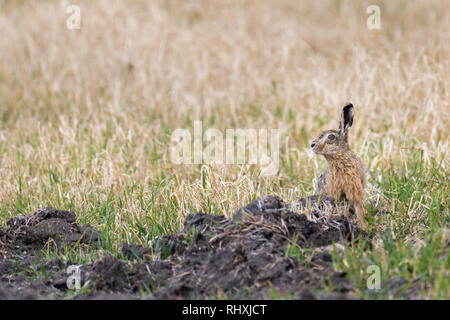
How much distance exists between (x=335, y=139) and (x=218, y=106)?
422cm

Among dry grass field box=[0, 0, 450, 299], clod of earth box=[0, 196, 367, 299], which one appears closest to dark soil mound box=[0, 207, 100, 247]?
clod of earth box=[0, 196, 367, 299]

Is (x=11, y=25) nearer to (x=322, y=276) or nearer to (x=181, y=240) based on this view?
(x=181, y=240)

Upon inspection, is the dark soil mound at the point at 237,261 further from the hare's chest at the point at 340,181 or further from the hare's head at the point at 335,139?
the hare's head at the point at 335,139

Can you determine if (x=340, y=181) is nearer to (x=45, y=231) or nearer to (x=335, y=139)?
(x=335, y=139)

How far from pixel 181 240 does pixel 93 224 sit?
1.26m

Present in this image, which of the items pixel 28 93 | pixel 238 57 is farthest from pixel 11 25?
pixel 238 57

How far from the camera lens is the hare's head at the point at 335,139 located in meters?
4.97

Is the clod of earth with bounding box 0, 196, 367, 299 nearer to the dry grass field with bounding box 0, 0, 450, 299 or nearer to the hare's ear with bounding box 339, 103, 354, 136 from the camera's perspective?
the dry grass field with bounding box 0, 0, 450, 299

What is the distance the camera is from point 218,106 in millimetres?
9086

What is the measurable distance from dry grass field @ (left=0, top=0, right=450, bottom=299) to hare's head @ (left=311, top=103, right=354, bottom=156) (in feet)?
2.13

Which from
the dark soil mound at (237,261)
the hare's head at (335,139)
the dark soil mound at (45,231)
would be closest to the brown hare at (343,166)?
the hare's head at (335,139)

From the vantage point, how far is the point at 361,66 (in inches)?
360

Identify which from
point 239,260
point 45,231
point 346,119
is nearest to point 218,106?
point 346,119

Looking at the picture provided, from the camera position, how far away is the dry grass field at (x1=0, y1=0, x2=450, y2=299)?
5602 millimetres
